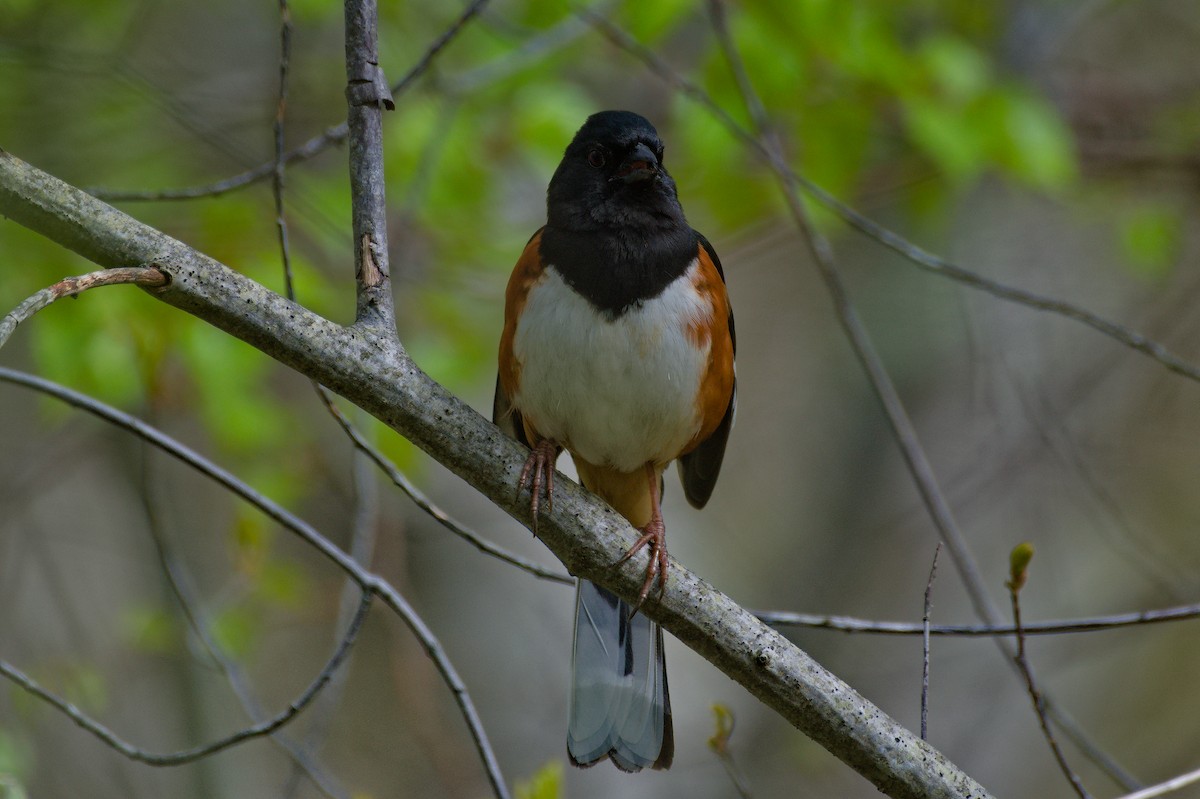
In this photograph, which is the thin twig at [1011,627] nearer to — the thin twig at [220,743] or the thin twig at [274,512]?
the thin twig at [274,512]

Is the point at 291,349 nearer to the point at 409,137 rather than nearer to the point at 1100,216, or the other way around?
the point at 409,137

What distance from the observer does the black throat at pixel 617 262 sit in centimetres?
247

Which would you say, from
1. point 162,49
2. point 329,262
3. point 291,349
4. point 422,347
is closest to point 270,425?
point 422,347

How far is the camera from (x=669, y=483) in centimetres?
548

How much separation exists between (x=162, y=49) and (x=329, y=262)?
1.69 meters

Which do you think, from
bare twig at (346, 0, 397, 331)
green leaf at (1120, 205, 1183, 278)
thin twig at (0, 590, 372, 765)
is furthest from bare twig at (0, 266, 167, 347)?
green leaf at (1120, 205, 1183, 278)

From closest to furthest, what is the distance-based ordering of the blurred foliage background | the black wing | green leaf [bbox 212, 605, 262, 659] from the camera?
the black wing, the blurred foliage background, green leaf [bbox 212, 605, 262, 659]

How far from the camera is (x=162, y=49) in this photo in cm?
529

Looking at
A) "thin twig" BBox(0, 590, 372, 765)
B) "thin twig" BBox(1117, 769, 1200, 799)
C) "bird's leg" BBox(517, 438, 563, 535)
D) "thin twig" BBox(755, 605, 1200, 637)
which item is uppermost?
"bird's leg" BBox(517, 438, 563, 535)

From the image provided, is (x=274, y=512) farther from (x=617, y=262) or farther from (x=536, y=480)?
(x=617, y=262)

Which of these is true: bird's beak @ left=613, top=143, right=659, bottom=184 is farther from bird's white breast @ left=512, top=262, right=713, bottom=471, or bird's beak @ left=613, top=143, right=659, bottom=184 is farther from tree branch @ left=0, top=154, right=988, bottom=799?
tree branch @ left=0, top=154, right=988, bottom=799

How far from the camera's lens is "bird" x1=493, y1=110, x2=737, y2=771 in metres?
2.46

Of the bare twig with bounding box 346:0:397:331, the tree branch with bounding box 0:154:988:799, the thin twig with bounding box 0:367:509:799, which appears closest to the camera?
the tree branch with bounding box 0:154:988:799

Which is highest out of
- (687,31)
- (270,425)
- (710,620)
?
(687,31)
